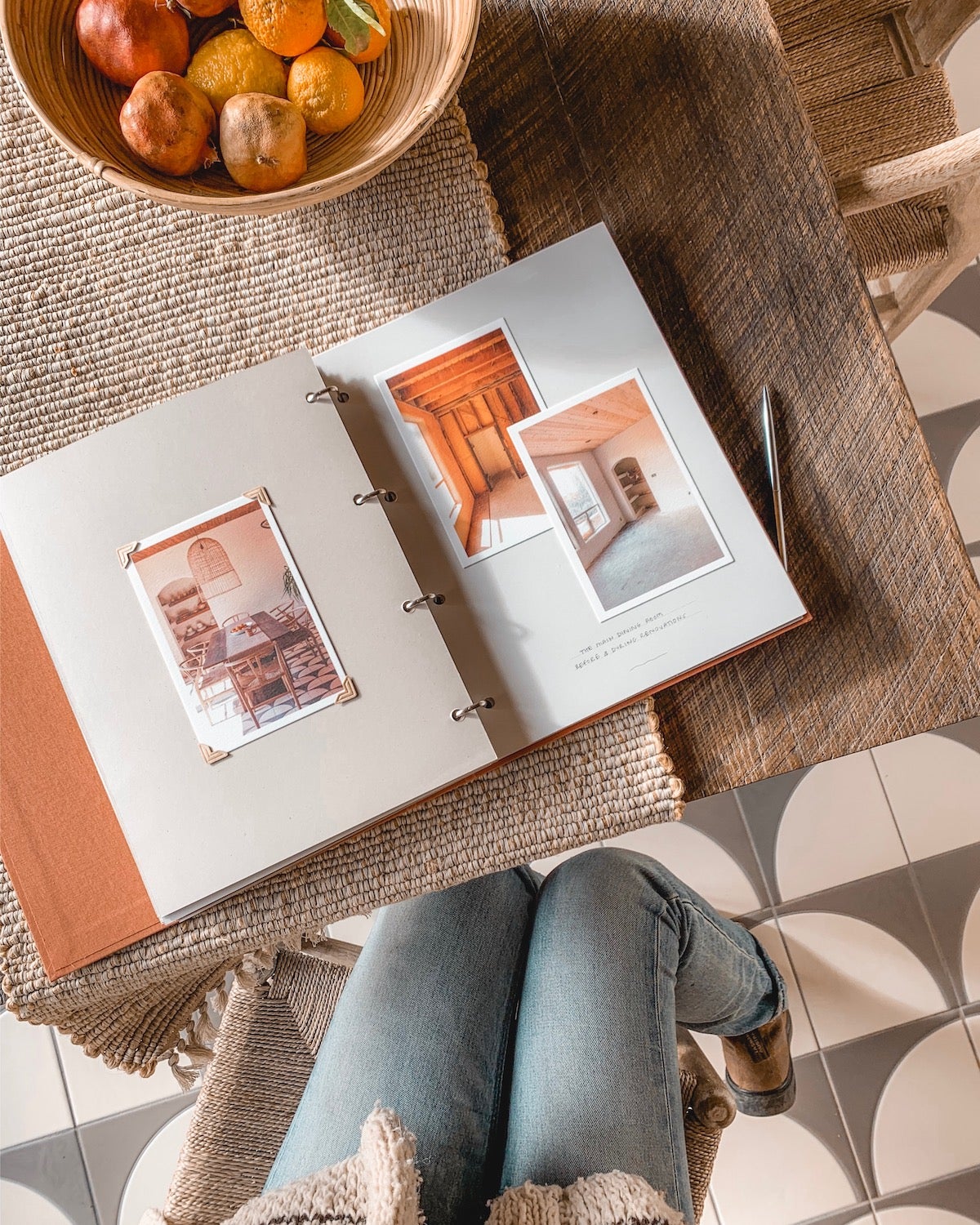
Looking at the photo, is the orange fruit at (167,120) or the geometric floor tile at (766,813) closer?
the orange fruit at (167,120)

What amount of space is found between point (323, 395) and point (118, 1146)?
118cm

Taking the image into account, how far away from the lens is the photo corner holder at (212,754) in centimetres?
57

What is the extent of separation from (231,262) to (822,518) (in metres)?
0.42

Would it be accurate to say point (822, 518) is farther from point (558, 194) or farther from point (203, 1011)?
point (203, 1011)

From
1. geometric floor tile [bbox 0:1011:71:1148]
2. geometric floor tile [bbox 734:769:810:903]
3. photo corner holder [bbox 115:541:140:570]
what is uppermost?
photo corner holder [bbox 115:541:140:570]

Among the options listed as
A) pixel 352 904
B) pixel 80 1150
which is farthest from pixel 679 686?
pixel 80 1150

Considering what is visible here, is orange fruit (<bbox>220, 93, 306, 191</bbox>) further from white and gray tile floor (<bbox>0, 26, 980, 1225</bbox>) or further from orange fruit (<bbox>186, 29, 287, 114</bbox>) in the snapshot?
white and gray tile floor (<bbox>0, 26, 980, 1225</bbox>)

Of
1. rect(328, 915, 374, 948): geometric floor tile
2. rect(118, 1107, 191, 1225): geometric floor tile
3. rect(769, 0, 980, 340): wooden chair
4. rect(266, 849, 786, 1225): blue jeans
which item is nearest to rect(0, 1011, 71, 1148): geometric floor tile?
rect(118, 1107, 191, 1225): geometric floor tile

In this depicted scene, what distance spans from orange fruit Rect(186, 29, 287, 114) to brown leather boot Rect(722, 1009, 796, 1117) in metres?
0.96

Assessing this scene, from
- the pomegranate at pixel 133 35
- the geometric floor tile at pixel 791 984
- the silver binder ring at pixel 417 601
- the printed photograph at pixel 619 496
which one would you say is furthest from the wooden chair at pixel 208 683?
the geometric floor tile at pixel 791 984

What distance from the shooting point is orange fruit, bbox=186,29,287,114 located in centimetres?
53

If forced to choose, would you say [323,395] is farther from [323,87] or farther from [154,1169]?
[154,1169]

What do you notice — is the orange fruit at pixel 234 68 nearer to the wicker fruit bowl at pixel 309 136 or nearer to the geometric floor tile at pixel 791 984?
the wicker fruit bowl at pixel 309 136

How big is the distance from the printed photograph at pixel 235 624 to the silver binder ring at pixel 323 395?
0.07 m
